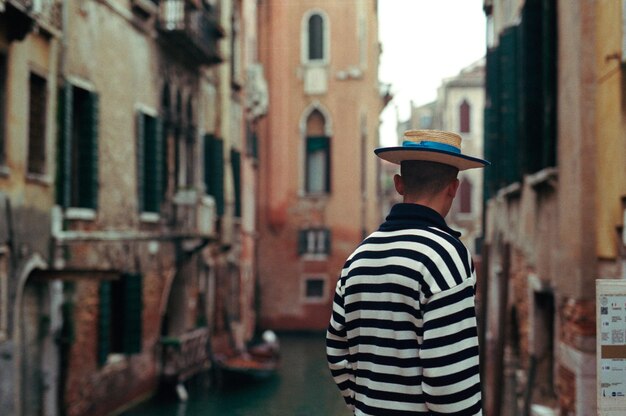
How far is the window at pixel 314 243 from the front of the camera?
1003 inches

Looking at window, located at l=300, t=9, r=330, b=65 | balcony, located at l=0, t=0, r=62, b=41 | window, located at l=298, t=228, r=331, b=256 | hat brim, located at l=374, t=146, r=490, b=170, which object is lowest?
window, located at l=298, t=228, r=331, b=256

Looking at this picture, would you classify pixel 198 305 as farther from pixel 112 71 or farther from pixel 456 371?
pixel 456 371

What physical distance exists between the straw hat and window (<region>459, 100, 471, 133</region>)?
100ft

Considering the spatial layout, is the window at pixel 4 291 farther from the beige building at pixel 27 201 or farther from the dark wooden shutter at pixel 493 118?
the dark wooden shutter at pixel 493 118

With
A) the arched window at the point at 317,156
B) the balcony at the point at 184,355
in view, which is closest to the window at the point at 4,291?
the balcony at the point at 184,355

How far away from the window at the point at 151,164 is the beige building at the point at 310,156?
11345mm

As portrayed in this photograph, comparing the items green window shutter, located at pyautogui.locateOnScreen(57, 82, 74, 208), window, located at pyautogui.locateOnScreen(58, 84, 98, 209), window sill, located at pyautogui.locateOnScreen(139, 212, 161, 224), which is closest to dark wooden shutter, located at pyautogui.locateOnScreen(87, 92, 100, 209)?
window, located at pyautogui.locateOnScreen(58, 84, 98, 209)

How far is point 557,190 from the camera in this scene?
742cm

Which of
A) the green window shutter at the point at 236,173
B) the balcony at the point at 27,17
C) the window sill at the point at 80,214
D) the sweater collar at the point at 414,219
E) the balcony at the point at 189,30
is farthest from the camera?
the green window shutter at the point at 236,173

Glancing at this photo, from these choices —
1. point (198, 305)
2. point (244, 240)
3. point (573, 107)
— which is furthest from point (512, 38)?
point (244, 240)

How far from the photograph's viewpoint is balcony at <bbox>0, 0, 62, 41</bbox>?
8891 millimetres

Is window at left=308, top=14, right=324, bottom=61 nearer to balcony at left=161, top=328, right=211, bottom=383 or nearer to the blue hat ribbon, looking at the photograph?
balcony at left=161, top=328, right=211, bottom=383

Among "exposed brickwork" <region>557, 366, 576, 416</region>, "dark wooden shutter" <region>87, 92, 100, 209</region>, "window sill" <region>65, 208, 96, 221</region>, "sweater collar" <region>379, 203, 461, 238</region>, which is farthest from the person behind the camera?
"dark wooden shutter" <region>87, 92, 100, 209</region>

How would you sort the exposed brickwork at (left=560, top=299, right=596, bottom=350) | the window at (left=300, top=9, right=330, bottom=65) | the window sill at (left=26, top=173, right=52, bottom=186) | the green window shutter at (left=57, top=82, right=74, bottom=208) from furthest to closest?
the window at (left=300, top=9, right=330, bottom=65)
the green window shutter at (left=57, top=82, right=74, bottom=208)
the window sill at (left=26, top=173, right=52, bottom=186)
the exposed brickwork at (left=560, top=299, right=596, bottom=350)
